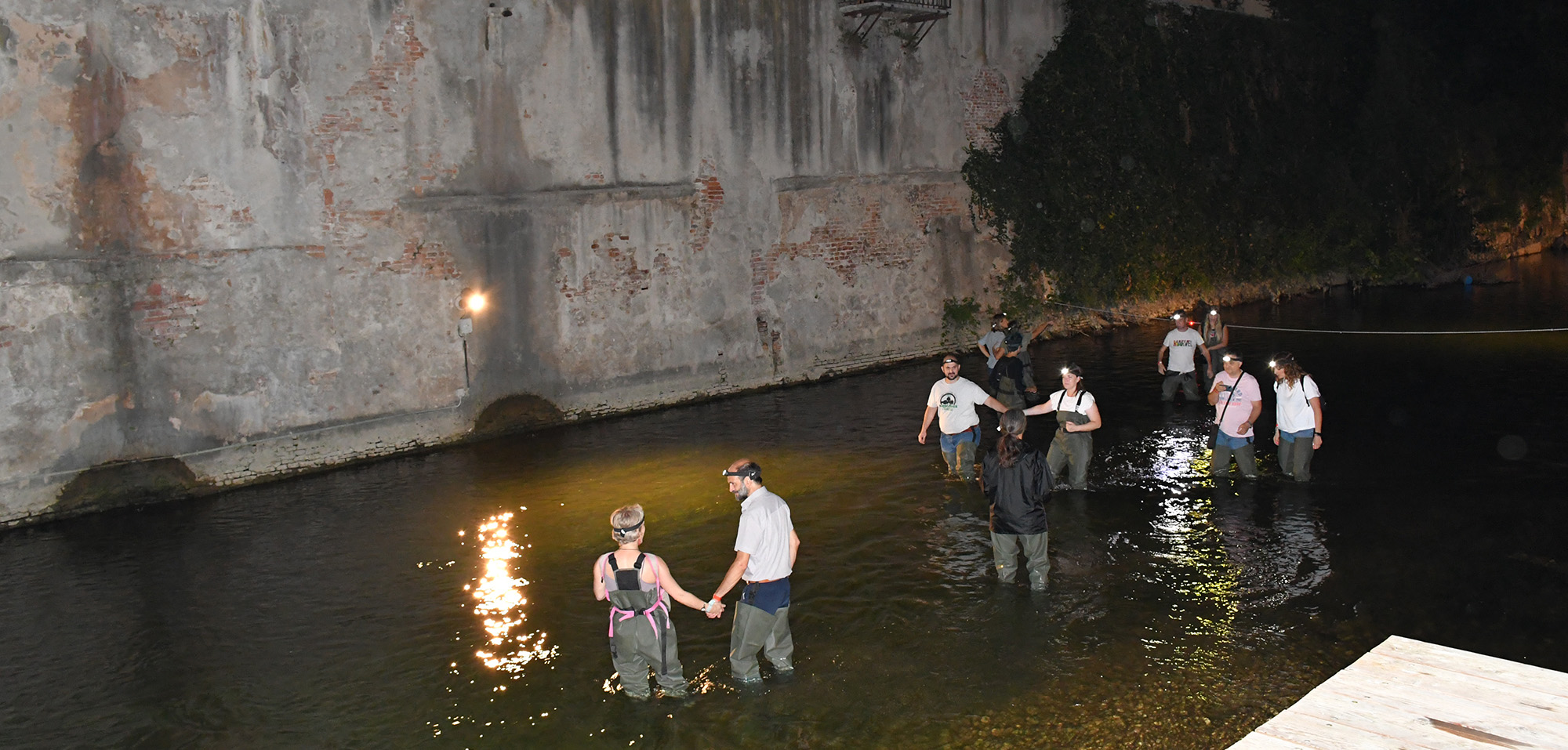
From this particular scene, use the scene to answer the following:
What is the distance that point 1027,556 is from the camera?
9102mm

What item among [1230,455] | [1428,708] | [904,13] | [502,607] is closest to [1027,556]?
[502,607]

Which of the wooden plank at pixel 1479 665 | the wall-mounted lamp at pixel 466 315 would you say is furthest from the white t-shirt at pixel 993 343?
the wooden plank at pixel 1479 665

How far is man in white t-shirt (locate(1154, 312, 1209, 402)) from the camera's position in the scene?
1631 centimetres

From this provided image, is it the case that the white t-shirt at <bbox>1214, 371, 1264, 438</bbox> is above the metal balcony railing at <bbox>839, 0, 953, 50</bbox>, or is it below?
below

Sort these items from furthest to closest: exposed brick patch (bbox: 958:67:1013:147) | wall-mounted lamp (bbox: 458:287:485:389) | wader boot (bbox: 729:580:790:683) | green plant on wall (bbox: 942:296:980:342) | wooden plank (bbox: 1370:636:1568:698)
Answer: exposed brick patch (bbox: 958:67:1013:147), green plant on wall (bbox: 942:296:980:342), wall-mounted lamp (bbox: 458:287:485:389), wader boot (bbox: 729:580:790:683), wooden plank (bbox: 1370:636:1568:698)

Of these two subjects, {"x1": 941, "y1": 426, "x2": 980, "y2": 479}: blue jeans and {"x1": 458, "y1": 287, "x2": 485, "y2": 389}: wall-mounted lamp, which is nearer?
{"x1": 941, "y1": 426, "x2": 980, "y2": 479}: blue jeans

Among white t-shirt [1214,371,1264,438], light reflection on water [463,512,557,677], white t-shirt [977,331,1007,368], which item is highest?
white t-shirt [977,331,1007,368]

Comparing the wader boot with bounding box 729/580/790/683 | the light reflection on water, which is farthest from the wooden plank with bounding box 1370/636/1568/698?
the light reflection on water

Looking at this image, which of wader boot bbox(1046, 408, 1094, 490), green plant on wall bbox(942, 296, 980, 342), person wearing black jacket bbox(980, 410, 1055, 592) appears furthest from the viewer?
green plant on wall bbox(942, 296, 980, 342)

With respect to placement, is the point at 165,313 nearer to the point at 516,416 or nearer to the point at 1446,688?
the point at 516,416

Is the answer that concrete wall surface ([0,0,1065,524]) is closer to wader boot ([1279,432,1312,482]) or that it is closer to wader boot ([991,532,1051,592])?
wader boot ([991,532,1051,592])

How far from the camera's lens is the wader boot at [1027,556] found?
29.6ft

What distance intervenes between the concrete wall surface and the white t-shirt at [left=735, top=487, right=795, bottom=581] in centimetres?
872

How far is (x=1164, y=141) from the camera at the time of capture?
27.7 m
